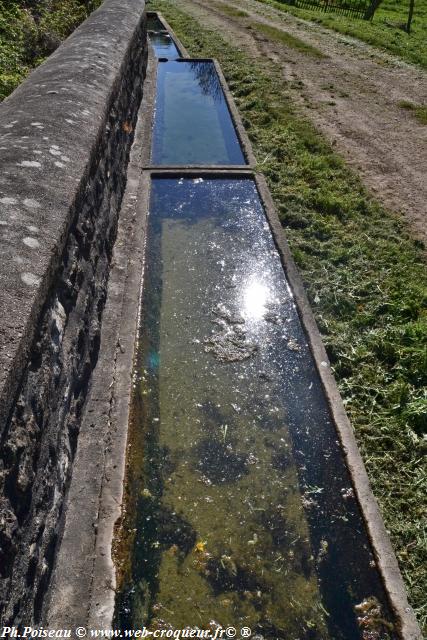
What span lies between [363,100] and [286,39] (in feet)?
23.2

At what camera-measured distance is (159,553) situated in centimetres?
316

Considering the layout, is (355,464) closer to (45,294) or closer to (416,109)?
(45,294)

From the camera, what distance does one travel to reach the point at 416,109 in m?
10.9

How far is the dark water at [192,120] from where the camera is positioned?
8398 millimetres

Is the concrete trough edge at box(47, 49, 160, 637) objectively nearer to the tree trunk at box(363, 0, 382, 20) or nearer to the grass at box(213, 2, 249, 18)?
the grass at box(213, 2, 249, 18)

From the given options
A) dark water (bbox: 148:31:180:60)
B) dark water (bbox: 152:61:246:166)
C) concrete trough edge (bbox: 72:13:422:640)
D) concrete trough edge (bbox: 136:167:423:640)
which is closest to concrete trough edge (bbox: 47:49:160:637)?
concrete trough edge (bbox: 72:13:422:640)

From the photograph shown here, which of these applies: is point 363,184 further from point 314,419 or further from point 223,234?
point 314,419

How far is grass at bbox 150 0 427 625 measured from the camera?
359 centimetres

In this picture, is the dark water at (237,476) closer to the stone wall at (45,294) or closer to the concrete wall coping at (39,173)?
the stone wall at (45,294)

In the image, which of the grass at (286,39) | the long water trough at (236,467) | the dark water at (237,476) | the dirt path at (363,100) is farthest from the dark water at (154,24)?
the dark water at (237,476)

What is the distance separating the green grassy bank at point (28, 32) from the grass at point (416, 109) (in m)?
7.35

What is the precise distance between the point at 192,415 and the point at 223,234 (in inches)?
117

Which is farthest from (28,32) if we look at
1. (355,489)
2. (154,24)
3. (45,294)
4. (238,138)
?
(154,24)

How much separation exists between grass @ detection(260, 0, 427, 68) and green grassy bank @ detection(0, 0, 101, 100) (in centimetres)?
1031
